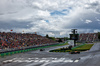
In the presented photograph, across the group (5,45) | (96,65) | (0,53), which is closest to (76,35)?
(5,45)

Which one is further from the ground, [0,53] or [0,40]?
[0,40]

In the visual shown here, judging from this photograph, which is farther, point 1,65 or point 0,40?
point 0,40

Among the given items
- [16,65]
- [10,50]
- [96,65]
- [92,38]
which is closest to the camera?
[96,65]

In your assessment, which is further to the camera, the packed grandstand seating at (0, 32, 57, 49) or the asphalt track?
the packed grandstand seating at (0, 32, 57, 49)

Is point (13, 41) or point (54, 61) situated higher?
point (13, 41)

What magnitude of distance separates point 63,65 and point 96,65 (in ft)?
20.8

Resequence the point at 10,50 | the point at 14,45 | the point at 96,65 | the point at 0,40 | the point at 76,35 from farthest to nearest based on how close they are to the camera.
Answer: the point at 76,35 < the point at 14,45 < the point at 0,40 < the point at 10,50 < the point at 96,65

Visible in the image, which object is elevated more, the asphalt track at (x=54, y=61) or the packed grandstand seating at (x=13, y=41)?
the packed grandstand seating at (x=13, y=41)

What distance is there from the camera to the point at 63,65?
2770 cm

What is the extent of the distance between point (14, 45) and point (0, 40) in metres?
7.51

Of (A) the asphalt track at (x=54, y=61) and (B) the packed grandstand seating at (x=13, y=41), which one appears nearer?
(A) the asphalt track at (x=54, y=61)

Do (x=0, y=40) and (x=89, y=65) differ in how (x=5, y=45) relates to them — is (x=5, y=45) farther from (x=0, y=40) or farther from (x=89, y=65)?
(x=89, y=65)

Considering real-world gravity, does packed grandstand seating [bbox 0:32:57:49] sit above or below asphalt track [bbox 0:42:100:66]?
above

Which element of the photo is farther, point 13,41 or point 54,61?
point 13,41
